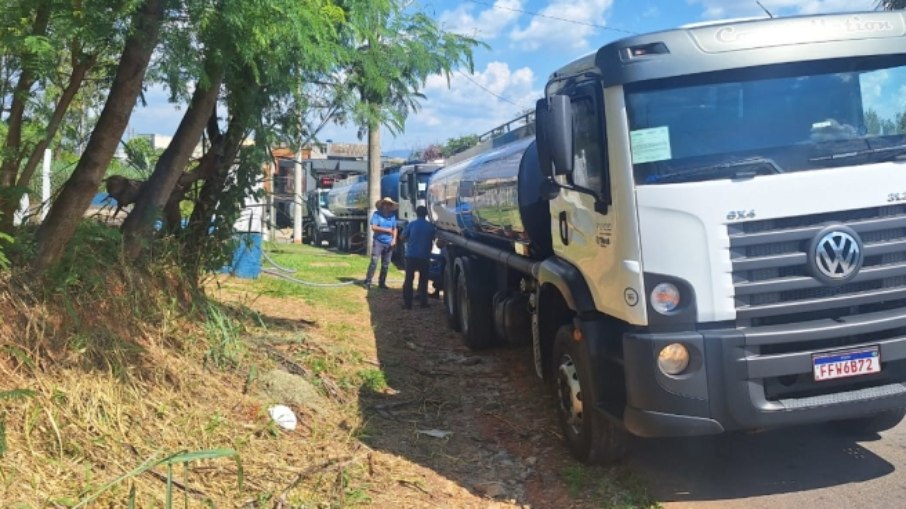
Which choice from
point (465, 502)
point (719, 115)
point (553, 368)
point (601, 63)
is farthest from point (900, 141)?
point (465, 502)

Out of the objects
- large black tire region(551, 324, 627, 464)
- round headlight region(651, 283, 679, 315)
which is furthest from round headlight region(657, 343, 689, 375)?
large black tire region(551, 324, 627, 464)

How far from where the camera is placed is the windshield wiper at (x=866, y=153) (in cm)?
442

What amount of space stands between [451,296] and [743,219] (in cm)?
663

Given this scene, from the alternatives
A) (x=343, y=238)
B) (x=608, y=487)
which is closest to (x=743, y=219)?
(x=608, y=487)

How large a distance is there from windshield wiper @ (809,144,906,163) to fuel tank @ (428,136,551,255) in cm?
213

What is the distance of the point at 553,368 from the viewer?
580cm

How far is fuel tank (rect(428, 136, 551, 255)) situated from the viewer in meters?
6.51

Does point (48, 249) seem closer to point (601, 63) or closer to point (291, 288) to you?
point (601, 63)

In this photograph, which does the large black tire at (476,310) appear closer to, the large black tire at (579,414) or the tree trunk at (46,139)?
the large black tire at (579,414)

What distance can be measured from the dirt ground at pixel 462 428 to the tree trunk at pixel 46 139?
3.08 m

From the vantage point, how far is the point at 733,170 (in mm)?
4348

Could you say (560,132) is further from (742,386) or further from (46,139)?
(46,139)

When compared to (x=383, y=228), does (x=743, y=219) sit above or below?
below

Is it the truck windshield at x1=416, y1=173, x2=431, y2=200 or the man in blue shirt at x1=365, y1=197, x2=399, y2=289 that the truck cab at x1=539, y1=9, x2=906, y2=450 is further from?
the truck windshield at x1=416, y1=173, x2=431, y2=200
